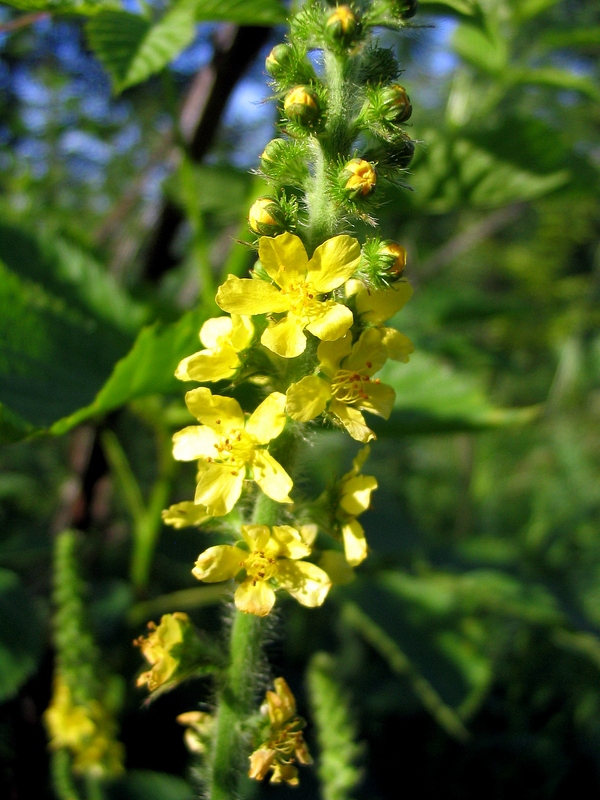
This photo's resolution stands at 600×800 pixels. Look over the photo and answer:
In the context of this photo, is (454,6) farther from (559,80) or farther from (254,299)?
(559,80)

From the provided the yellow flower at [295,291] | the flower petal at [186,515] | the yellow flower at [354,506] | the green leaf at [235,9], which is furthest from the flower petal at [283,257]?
the green leaf at [235,9]

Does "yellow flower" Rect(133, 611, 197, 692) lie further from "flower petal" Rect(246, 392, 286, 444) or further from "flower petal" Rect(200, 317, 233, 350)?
"flower petal" Rect(200, 317, 233, 350)

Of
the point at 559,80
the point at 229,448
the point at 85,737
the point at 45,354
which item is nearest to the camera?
the point at 229,448

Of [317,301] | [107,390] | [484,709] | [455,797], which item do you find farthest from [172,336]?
[484,709]

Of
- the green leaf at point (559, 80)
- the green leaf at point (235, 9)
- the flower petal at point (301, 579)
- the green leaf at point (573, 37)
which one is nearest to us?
the flower petal at point (301, 579)

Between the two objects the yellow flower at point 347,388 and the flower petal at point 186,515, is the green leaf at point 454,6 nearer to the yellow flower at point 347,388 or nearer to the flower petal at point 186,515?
the yellow flower at point 347,388

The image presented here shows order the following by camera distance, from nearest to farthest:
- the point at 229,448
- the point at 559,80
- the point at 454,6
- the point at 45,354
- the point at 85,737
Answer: the point at 229,448 < the point at 454,6 < the point at 45,354 < the point at 85,737 < the point at 559,80

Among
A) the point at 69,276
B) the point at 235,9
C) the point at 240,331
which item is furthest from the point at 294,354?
the point at 69,276
